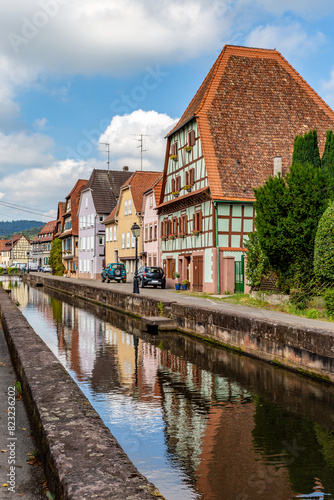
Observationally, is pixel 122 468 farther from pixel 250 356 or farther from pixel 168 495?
pixel 250 356

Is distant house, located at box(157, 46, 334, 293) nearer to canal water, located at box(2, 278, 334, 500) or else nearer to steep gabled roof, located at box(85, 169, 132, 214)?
canal water, located at box(2, 278, 334, 500)

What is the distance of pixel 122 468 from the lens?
3.91 m

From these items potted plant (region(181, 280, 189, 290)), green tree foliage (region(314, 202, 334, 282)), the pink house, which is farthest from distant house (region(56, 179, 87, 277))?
green tree foliage (region(314, 202, 334, 282))

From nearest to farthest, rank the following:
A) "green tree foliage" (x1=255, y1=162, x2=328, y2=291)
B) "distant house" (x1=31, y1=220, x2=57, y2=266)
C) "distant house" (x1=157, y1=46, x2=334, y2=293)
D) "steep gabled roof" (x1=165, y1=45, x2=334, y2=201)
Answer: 1. "green tree foliage" (x1=255, y1=162, x2=328, y2=291)
2. "distant house" (x1=157, y1=46, x2=334, y2=293)
3. "steep gabled roof" (x1=165, y1=45, x2=334, y2=201)
4. "distant house" (x1=31, y1=220, x2=57, y2=266)

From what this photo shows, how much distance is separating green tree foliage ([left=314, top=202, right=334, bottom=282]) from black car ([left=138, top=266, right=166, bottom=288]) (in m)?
24.7

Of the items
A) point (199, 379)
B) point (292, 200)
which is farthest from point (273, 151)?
point (199, 379)

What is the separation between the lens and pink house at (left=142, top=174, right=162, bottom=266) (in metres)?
48.9

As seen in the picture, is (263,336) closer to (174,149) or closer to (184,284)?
(184,284)

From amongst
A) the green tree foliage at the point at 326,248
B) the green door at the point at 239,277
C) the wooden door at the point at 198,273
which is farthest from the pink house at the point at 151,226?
the green tree foliage at the point at 326,248

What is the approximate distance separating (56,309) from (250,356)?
1844 centimetres

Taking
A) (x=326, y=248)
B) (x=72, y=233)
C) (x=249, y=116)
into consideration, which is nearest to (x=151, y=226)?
(x=249, y=116)

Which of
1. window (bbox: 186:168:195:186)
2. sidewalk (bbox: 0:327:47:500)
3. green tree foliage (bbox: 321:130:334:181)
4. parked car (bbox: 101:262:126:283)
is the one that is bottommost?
sidewalk (bbox: 0:327:47:500)

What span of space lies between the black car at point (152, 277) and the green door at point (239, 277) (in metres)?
10.4

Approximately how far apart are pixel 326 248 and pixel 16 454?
14.7m
